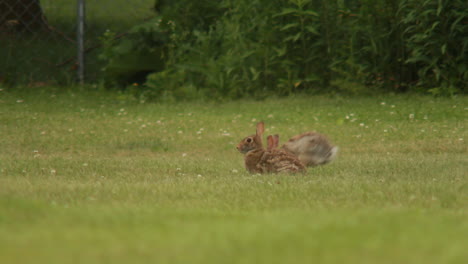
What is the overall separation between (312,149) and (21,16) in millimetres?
13168

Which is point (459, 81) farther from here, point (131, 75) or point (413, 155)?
point (131, 75)

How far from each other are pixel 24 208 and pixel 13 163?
11.2ft

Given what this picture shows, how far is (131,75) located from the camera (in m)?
15.4

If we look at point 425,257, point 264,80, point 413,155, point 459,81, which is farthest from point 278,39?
point 425,257

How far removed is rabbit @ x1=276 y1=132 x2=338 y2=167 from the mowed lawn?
0.23 m

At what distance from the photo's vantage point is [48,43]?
57.8 ft

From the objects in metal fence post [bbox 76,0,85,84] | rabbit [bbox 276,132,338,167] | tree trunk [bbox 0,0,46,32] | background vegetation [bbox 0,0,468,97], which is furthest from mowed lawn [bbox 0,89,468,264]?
tree trunk [bbox 0,0,46,32]

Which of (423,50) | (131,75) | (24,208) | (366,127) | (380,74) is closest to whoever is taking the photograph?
(24,208)

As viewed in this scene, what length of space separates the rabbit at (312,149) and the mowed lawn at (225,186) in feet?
0.75

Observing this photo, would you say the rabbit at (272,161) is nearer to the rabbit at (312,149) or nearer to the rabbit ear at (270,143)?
the rabbit ear at (270,143)

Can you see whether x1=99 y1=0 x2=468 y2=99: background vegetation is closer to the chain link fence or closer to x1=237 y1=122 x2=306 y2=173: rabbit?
the chain link fence

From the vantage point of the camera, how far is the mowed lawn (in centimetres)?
318

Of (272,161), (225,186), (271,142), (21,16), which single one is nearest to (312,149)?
(271,142)

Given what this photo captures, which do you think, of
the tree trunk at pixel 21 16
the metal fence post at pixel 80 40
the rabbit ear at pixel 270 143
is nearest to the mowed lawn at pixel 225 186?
the rabbit ear at pixel 270 143
